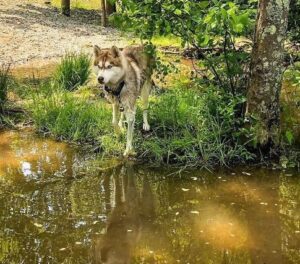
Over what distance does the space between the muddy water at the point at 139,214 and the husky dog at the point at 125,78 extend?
865 mm

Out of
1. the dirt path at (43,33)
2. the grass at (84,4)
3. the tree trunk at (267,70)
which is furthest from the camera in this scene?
the grass at (84,4)

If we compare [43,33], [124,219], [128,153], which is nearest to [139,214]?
[124,219]

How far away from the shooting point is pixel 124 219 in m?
5.39

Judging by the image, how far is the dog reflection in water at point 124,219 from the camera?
4656 mm

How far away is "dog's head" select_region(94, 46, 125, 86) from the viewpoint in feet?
22.6

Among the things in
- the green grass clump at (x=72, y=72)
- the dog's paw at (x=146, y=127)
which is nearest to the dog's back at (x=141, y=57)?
the dog's paw at (x=146, y=127)

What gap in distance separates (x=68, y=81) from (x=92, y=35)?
945 cm

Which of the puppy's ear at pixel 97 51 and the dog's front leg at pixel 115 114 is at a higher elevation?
the puppy's ear at pixel 97 51

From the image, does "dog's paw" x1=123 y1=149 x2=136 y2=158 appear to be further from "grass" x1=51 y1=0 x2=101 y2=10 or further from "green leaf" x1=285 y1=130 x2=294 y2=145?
"grass" x1=51 y1=0 x2=101 y2=10

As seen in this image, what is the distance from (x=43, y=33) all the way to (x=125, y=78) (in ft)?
41.2

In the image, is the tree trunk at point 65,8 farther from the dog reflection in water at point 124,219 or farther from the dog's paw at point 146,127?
the dog reflection in water at point 124,219

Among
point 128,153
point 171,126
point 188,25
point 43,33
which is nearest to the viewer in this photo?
point 188,25

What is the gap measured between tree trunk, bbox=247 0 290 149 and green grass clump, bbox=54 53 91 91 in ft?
15.0

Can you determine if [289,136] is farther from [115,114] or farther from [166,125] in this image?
[115,114]
